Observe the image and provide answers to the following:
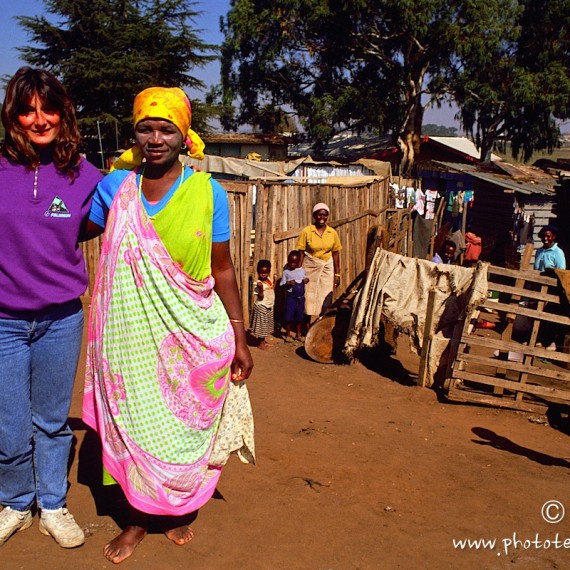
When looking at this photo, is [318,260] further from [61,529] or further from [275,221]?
[61,529]

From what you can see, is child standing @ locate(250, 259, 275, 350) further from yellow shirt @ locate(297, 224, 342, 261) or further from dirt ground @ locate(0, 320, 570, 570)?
dirt ground @ locate(0, 320, 570, 570)

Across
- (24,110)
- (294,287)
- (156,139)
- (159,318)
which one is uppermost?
(24,110)

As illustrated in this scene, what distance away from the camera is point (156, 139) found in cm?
256

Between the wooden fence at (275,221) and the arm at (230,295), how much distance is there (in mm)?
4863

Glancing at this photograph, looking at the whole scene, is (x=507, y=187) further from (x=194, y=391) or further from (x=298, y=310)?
(x=194, y=391)

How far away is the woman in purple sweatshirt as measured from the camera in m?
2.45

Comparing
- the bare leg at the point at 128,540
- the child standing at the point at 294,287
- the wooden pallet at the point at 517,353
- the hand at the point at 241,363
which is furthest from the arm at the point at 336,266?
the bare leg at the point at 128,540

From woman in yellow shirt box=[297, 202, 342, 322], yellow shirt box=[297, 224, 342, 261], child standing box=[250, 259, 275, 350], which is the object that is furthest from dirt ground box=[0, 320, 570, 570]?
yellow shirt box=[297, 224, 342, 261]

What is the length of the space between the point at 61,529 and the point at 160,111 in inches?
71.7

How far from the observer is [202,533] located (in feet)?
9.76

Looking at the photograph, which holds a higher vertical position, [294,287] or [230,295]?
[230,295]

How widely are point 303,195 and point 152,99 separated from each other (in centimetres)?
590

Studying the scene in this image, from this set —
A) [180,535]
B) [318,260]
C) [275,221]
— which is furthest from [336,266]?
[180,535]

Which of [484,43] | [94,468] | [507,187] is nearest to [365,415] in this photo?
[94,468]
